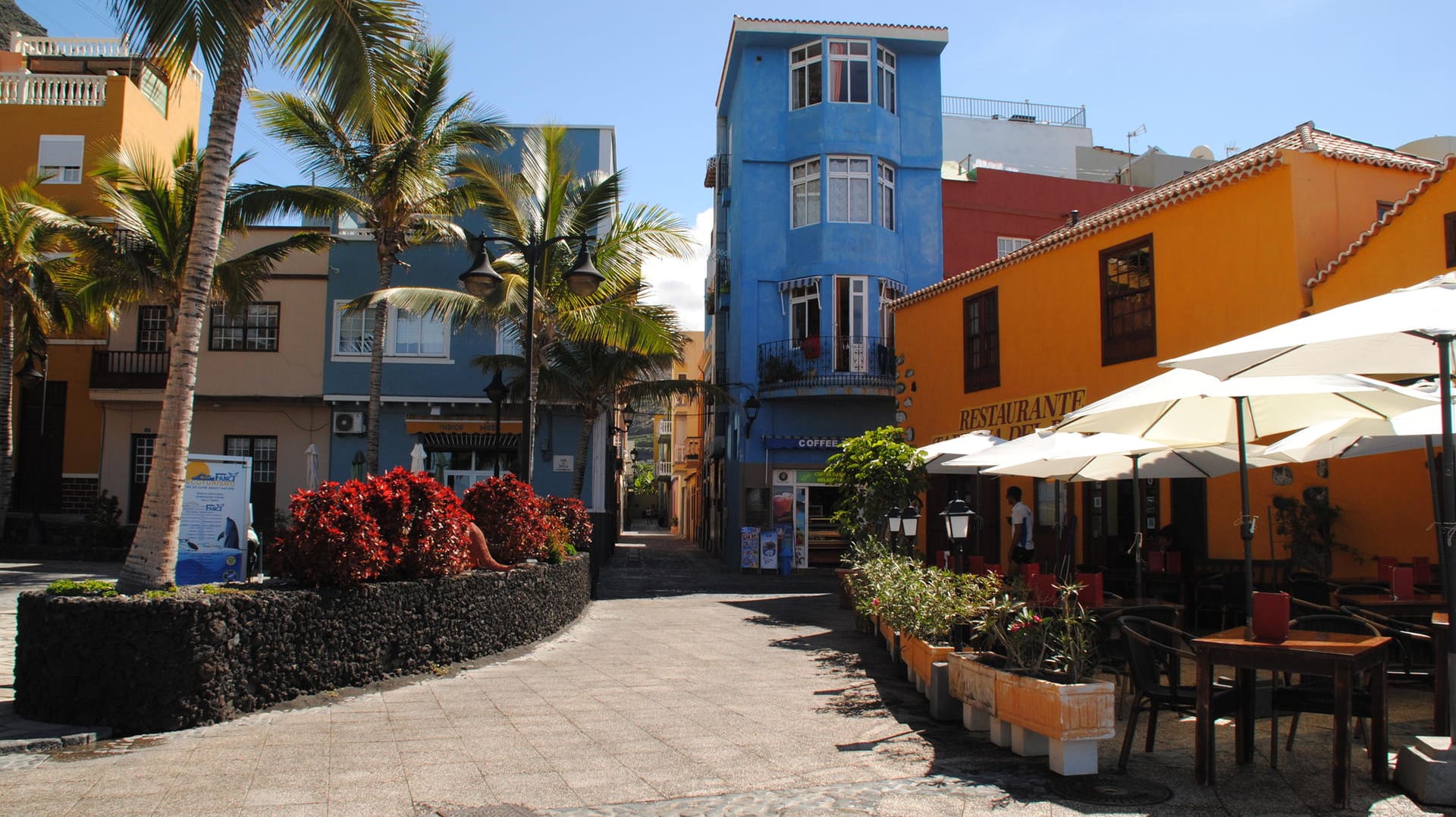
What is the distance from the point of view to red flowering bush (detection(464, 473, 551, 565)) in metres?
12.3

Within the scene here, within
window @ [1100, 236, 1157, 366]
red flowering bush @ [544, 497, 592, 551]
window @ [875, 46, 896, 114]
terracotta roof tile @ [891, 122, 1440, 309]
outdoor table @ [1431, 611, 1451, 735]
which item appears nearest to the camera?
outdoor table @ [1431, 611, 1451, 735]

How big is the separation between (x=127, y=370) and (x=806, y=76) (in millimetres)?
18326

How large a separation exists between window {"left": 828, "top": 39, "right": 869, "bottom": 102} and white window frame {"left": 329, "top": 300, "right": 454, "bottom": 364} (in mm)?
11550

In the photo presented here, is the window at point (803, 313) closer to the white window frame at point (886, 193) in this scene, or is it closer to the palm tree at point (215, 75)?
the white window frame at point (886, 193)

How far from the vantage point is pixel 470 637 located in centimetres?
1009

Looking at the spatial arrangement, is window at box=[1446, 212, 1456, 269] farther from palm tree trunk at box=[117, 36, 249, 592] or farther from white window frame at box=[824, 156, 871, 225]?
white window frame at box=[824, 156, 871, 225]

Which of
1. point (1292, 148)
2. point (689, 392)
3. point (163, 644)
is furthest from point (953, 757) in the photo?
point (689, 392)

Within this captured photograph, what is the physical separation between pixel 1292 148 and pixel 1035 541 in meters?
7.74

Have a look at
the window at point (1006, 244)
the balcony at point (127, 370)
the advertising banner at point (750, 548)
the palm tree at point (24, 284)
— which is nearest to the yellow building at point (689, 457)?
the advertising banner at point (750, 548)

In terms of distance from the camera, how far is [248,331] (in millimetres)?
25672

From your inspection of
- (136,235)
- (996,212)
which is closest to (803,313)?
(996,212)

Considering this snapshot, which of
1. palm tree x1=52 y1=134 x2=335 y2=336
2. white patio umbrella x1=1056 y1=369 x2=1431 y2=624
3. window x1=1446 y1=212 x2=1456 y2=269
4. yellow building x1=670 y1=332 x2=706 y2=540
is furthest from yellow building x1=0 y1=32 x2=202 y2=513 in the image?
window x1=1446 y1=212 x2=1456 y2=269

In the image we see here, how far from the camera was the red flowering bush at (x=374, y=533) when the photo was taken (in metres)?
8.01

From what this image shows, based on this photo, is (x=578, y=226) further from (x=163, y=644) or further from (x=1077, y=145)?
(x=1077, y=145)
